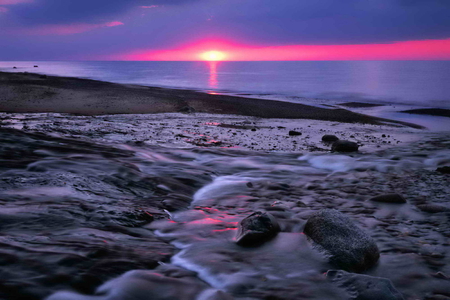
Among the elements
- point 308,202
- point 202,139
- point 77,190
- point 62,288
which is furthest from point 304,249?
point 202,139

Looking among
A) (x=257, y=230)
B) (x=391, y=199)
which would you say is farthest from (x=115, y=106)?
(x=257, y=230)

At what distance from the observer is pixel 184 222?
5051mm

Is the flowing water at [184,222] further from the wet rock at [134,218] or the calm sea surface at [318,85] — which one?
the calm sea surface at [318,85]

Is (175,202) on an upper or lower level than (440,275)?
upper

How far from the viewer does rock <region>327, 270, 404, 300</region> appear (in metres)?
3.12

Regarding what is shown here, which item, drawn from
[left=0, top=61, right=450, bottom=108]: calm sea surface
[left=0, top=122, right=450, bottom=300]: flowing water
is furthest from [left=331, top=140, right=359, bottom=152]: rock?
[left=0, top=61, right=450, bottom=108]: calm sea surface

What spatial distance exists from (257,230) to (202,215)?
46.4 inches

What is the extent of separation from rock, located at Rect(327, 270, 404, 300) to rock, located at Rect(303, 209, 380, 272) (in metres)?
0.36

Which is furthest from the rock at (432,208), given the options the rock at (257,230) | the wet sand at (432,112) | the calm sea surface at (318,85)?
the calm sea surface at (318,85)

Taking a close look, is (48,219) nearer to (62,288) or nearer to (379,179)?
(62,288)

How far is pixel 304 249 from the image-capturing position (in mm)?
4371

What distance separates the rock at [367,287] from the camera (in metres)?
3.12

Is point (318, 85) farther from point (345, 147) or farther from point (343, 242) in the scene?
point (343, 242)

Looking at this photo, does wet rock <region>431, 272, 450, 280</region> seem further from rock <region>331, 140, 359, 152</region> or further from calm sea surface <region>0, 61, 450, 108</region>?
calm sea surface <region>0, 61, 450, 108</region>
